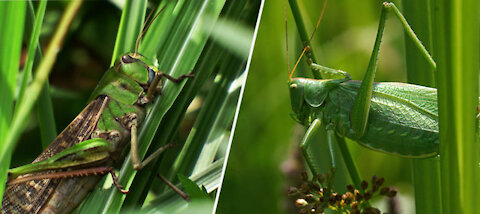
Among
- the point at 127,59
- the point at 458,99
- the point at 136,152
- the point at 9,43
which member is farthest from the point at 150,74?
the point at 458,99

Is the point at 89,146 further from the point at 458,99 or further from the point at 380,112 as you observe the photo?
the point at 458,99

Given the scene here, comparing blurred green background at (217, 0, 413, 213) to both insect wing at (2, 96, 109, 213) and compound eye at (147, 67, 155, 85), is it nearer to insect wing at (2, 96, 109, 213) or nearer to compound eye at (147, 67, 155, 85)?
compound eye at (147, 67, 155, 85)

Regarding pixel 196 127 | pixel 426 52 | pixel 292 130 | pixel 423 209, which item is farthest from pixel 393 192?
pixel 292 130

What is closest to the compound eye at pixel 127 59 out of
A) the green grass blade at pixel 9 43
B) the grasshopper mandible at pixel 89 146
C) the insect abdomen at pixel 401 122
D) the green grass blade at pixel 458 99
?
the grasshopper mandible at pixel 89 146

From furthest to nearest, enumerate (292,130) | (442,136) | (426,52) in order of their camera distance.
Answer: (292,130), (426,52), (442,136)

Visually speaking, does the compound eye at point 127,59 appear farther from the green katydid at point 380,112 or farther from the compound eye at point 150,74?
the green katydid at point 380,112

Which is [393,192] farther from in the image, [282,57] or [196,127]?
[282,57]
